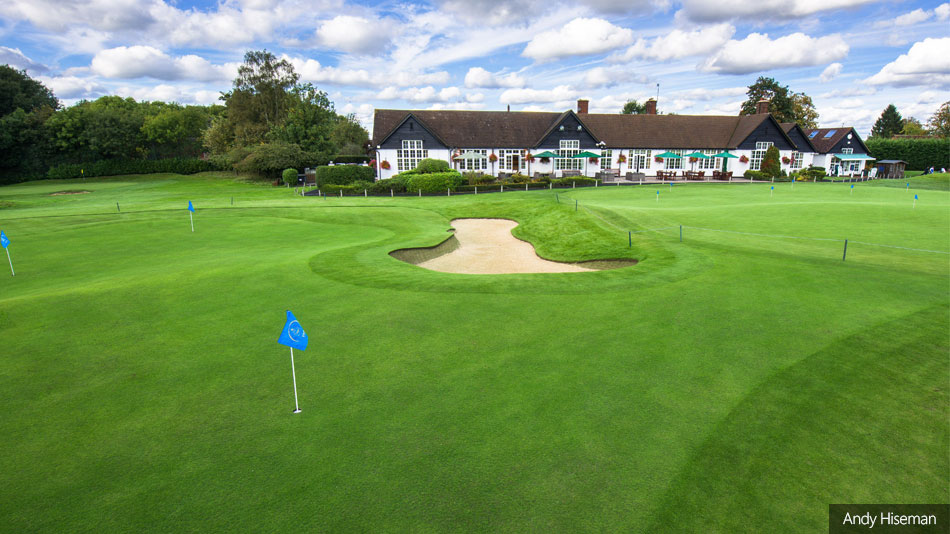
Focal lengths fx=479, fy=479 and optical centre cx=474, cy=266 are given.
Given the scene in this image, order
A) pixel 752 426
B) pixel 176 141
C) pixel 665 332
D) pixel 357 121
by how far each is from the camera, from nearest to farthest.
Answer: pixel 752 426, pixel 665 332, pixel 176 141, pixel 357 121

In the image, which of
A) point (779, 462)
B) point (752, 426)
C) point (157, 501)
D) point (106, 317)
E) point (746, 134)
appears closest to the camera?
point (157, 501)

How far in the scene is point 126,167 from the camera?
6569 centimetres

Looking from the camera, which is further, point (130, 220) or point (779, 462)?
point (130, 220)

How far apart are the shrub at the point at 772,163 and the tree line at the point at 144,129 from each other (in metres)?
50.1

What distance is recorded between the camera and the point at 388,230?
2277 cm

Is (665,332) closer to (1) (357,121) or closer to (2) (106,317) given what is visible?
(2) (106,317)

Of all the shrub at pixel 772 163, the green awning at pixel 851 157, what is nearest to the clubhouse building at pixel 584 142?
the green awning at pixel 851 157

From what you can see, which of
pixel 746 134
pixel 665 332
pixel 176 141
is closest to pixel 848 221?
pixel 665 332

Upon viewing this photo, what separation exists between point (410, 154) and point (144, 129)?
1928 inches

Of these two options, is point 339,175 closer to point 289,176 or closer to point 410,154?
point 410,154

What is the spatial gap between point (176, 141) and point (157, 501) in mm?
90229

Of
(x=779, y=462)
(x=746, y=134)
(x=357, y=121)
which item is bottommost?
(x=779, y=462)

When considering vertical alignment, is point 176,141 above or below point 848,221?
above

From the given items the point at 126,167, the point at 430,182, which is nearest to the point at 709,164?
the point at 430,182
